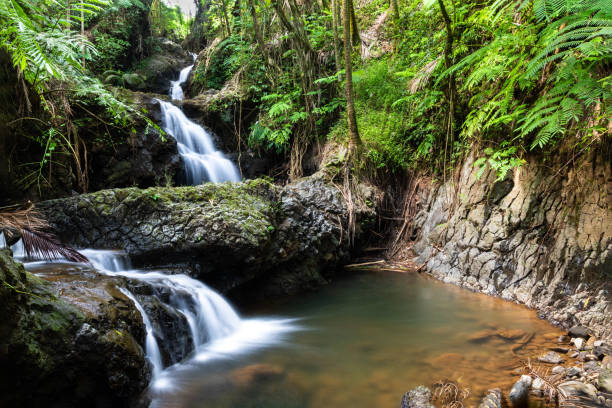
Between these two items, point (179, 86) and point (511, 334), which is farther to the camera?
point (179, 86)

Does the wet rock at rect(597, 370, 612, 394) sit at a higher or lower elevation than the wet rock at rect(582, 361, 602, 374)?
higher

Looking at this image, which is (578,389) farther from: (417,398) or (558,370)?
(417,398)

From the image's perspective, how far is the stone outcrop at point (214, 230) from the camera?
4.29 metres

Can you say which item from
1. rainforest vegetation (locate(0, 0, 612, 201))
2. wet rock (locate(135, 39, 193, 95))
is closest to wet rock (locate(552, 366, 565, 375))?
rainforest vegetation (locate(0, 0, 612, 201))

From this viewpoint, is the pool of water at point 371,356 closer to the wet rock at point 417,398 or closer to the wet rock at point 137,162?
the wet rock at point 417,398

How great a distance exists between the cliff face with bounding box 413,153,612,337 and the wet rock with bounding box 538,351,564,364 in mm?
→ 625

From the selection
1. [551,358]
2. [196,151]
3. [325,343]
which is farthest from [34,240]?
[551,358]

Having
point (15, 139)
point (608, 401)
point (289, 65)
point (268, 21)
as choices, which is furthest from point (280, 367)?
point (268, 21)

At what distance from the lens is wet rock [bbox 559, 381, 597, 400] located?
247 cm

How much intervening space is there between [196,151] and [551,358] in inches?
308

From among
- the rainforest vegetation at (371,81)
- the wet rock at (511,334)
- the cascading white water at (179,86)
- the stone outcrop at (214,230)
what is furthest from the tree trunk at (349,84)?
the cascading white water at (179,86)

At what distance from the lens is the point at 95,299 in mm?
2650

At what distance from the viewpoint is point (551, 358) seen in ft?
9.76

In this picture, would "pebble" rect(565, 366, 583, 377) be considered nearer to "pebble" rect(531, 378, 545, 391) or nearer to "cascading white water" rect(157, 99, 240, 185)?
"pebble" rect(531, 378, 545, 391)
